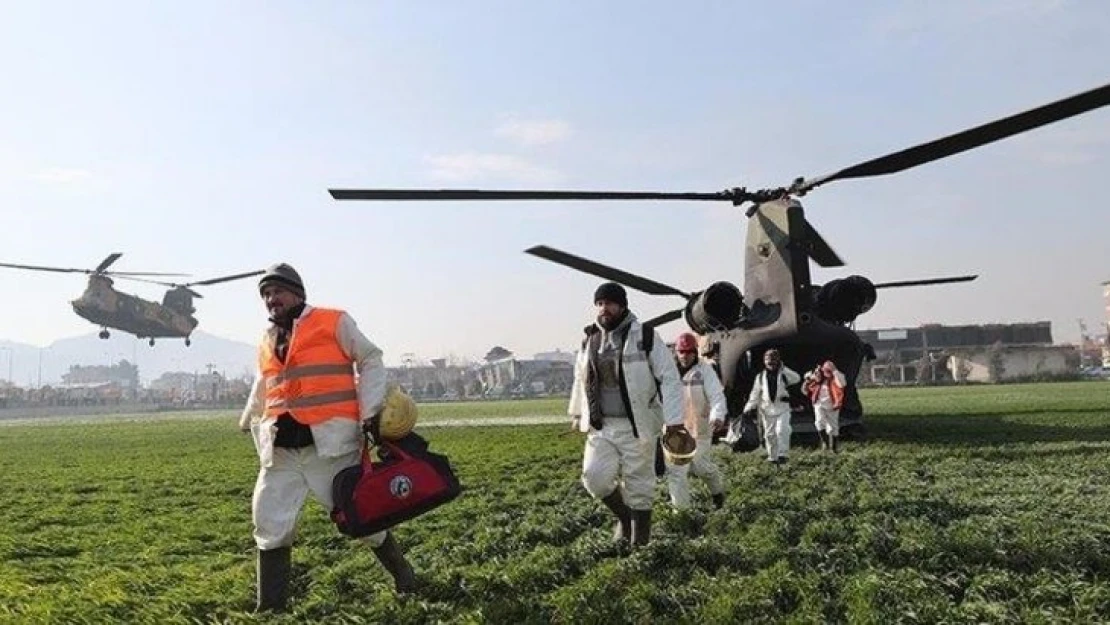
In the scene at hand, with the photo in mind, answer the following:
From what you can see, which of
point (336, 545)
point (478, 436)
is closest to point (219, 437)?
point (478, 436)

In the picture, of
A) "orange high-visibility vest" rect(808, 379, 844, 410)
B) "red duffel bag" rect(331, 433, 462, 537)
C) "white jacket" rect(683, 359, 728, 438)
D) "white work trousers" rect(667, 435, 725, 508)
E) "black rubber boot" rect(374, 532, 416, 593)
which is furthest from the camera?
"orange high-visibility vest" rect(808, 379, 844, 410)

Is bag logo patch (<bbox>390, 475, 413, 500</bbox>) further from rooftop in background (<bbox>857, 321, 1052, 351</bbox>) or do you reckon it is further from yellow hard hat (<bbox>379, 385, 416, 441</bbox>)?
rooftop in background (<bbox>857, 321, 1052, 351</bbox>)

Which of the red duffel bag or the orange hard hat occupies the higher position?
the orange hard hat

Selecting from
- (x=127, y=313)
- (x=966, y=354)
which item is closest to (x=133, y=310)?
(x=127, y=313)

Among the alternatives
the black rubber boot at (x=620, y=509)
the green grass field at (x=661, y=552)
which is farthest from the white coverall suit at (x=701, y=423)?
the black rubber boot at (x=620, y=509)

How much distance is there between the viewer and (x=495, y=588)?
5.34 m

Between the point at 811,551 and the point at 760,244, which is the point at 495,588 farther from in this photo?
the point at 760,244

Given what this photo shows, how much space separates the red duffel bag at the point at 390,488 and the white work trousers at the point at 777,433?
7.93m

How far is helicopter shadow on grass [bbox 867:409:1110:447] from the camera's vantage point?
1470 cm

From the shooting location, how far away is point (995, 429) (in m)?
17.3

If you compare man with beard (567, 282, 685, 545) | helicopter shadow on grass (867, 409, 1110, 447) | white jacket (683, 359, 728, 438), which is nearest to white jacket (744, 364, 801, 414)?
helicopter shadow on grass (867, 409, 1110, 447)

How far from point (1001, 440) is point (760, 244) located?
536 cm

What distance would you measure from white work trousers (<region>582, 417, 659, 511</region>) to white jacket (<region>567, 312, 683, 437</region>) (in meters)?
0.08

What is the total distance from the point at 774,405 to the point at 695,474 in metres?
4.50
